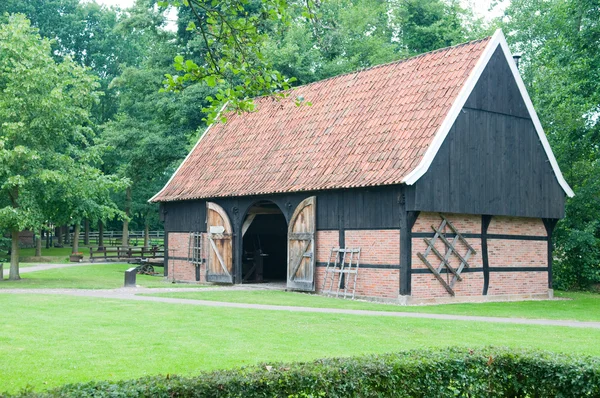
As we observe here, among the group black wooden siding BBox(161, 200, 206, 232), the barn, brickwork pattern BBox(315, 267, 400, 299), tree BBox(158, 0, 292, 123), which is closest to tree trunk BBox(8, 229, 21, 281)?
black wooden siding BBox(161, 200, 206, 232)

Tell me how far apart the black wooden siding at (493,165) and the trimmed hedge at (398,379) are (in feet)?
41.2

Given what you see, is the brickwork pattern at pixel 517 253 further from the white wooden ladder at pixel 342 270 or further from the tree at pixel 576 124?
the white wooden ladder at pixel 342 270

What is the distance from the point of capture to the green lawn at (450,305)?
64.2 feet

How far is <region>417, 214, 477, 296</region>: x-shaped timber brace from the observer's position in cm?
2162

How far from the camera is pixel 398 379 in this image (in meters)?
7.84

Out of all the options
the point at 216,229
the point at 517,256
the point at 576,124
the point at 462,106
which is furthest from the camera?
the point at 576,124

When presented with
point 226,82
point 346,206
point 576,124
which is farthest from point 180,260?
point 576,124

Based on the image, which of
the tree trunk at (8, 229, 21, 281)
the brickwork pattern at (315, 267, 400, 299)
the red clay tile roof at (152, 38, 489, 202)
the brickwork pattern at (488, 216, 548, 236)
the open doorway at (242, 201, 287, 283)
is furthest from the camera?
the open doorway at (242, 201, 287, 283)

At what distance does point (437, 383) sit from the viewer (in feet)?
26.5

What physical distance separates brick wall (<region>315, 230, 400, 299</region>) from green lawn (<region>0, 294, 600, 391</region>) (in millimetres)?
4564

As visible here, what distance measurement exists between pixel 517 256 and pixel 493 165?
10.4 ft

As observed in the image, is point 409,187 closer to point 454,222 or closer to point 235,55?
point 454,222

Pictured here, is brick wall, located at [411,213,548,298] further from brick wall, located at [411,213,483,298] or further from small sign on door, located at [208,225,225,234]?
small sign on door, located at [208,225,225,234]

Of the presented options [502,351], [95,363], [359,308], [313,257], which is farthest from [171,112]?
[502,351]
